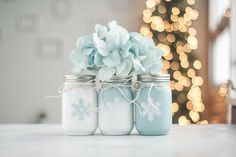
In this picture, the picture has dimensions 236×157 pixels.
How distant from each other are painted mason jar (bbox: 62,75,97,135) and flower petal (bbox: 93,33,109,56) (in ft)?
0.27

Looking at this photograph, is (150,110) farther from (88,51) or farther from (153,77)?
(88,51)

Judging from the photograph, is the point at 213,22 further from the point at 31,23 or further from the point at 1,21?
the point at 1,21

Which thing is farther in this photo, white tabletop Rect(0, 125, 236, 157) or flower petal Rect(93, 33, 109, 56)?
flower petal Rect(93, 33, 109, 56)

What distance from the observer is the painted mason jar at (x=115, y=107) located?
4.13 ft

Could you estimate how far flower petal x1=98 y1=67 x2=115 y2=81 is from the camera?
1.25 meters

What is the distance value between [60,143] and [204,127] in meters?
0.59

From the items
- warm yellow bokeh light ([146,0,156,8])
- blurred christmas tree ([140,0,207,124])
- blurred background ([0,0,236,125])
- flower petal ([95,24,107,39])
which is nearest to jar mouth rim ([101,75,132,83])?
flower petal ([95,24,107,39])

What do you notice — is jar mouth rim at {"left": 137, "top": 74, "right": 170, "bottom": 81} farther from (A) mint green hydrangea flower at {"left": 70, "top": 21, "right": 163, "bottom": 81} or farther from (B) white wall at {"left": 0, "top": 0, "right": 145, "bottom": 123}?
(B) white wall at {"left": 0, "top": 0, "right": 145, "bottom": 123}

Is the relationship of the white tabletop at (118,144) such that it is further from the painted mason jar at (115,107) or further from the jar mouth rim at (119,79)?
the jar mouth rim at (119,79)

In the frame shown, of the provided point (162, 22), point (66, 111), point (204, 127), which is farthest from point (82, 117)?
point (162, 22)

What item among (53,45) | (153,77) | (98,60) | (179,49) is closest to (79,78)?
(98,60)

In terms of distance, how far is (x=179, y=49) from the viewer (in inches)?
162

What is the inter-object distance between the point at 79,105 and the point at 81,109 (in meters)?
0.01

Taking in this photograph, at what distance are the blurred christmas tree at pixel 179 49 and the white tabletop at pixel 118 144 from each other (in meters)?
2.75
